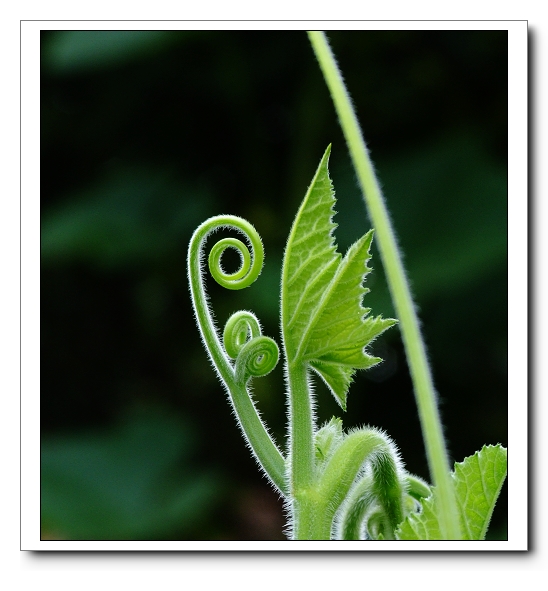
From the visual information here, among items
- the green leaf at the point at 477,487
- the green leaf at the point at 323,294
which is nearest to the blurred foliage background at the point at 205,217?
the green leaf at the point at 477,487

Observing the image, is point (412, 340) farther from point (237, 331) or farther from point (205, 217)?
point (205, 217)

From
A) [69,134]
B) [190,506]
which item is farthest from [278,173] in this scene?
[190,506]

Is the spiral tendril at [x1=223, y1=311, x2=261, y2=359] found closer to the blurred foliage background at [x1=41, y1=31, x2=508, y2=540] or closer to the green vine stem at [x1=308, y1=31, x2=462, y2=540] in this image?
the green vine stem at [x1=308, y1=31, x2=462, y2=540]

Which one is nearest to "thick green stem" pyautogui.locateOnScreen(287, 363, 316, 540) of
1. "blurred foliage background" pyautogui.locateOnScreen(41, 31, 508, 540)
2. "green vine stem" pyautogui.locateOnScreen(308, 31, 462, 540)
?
"green vine stem" pyautogui.locateOnScreen(308, 31, 462, 540)
